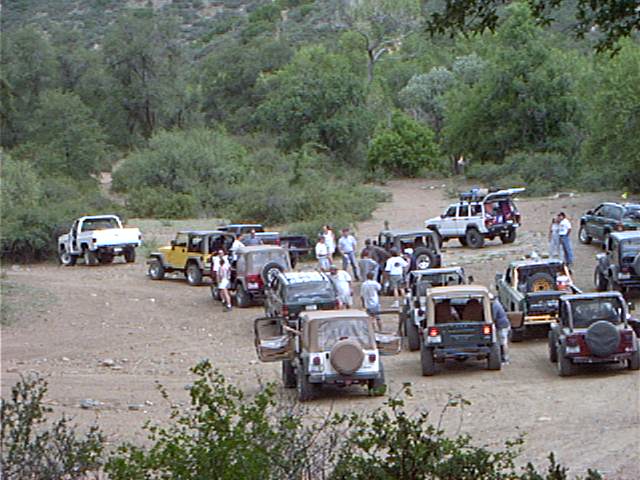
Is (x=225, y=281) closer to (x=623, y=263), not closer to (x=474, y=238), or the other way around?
(x=623, y=263)

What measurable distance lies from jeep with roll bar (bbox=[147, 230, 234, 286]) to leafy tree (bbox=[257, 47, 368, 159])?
3841cm

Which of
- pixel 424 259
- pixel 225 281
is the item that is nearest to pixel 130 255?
pixel 225 281

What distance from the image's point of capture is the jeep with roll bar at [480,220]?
3622 cm

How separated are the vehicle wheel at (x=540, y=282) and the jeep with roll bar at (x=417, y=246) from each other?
7.02 meters

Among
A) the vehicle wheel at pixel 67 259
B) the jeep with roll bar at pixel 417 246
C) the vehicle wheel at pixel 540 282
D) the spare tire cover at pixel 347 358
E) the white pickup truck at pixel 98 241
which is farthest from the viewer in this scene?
the vehicle wheel at pixel 67 259

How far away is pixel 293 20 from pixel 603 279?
358 feet

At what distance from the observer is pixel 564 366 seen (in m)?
17.9

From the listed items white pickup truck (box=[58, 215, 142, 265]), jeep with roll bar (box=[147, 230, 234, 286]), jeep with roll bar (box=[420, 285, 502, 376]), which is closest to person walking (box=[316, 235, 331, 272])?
jeep with roll bar (box=[147, 230, 234, 286])

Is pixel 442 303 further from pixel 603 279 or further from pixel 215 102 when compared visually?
pixel 215 102

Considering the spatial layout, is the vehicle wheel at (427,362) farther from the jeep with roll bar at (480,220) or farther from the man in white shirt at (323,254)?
the jeep with roll bar at (480,220)

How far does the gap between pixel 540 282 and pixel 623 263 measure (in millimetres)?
3076

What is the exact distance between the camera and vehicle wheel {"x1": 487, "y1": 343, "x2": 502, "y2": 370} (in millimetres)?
18477

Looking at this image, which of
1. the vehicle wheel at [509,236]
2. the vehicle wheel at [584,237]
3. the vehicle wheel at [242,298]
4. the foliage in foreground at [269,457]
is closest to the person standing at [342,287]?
the vehicle wheel at [242,298]

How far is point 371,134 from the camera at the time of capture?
73.1 meters
